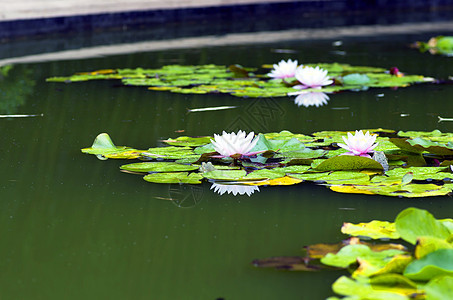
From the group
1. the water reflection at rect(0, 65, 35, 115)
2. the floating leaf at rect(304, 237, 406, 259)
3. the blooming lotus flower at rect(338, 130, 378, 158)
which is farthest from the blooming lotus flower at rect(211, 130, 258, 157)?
the water reflection at rect(0, 65, 35, 115)

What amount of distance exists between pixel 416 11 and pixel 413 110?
6664 millimetres

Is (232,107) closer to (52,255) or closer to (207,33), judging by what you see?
(52,255)

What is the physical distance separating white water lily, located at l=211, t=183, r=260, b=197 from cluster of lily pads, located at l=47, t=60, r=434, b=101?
54.2 inches

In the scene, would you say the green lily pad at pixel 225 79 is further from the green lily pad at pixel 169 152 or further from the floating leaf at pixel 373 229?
the floating leaf at pixel 373 229

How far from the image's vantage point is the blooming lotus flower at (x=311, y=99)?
2899 mm

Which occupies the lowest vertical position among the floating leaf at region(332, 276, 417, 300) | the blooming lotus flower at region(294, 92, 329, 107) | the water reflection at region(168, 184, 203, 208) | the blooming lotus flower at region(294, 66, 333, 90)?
the floating leaf at region(332, 276, 417, 300)

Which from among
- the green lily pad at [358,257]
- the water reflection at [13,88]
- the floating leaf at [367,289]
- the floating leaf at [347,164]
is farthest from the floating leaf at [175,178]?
the water reflection at [13,88]

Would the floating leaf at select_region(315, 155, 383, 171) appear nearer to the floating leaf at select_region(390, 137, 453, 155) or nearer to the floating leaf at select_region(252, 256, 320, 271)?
the floating leaf at select_region(390, 137, 453, 155)

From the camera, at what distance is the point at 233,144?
1.76m

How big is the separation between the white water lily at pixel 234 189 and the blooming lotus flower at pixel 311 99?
Result: 4.09 feet

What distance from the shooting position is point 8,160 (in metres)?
2.00

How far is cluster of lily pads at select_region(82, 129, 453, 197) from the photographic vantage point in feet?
5.44

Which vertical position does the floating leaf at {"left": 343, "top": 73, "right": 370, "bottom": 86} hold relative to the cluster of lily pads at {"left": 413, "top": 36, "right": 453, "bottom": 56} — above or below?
below

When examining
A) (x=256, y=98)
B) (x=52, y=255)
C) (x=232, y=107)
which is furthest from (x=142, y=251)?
(x=256, y=98)
